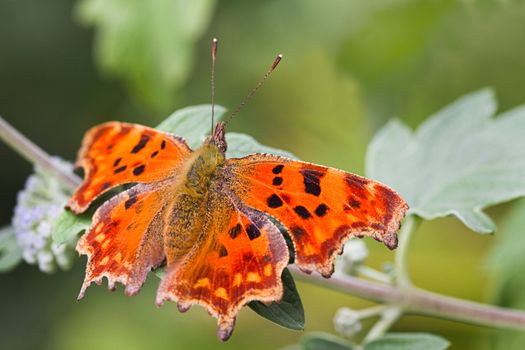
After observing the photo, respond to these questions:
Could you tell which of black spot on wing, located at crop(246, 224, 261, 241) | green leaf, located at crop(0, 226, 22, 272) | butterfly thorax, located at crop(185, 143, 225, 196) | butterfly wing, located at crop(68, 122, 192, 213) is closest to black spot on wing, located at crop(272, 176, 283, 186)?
black spot on wing, located at crop(246, 224, 261, 241)

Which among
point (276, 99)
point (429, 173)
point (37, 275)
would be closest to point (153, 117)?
point (276, 99)

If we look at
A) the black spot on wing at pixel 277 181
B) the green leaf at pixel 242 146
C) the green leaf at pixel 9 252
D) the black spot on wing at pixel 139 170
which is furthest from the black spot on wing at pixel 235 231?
the green leaf at pixel 9 252

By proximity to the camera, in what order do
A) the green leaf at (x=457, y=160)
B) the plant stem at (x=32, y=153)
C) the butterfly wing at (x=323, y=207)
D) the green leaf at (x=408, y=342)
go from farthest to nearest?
the green leaf at (x=457, y=160) → the plant stem at (x=32, y=153) → the green leaf at (x=408, y=342) → the butterfly wing at (x=323, y=207)

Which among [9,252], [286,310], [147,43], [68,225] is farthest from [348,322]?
[147,43]

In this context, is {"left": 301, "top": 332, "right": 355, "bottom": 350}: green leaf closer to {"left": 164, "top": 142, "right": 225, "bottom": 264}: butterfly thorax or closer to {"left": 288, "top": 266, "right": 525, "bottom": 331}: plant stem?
{"left": 288, "top": 266, "right": 525, "bottom": 331}: plant stem

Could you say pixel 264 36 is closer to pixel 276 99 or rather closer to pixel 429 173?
pixel 276 99

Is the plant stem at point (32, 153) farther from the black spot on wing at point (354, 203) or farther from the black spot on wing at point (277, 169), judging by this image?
the black spot on wing at point (354, 203)

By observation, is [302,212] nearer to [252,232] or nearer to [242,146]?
[252,232]
